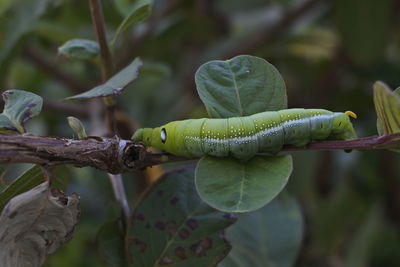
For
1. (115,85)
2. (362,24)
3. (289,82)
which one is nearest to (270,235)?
(115,85)

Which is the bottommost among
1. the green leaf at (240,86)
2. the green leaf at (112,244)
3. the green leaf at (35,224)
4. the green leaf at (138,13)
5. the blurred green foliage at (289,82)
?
the blurred green foliage at (289,82)

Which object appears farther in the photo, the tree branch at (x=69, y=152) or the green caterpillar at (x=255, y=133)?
the green caterpillar at (x=255, y=133)

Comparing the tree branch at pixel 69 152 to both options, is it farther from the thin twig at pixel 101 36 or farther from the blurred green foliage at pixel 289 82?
the blurred green foliage at pixel 289 82

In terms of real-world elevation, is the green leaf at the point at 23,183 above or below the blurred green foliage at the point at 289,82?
above

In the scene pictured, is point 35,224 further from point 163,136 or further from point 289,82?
point 289,82

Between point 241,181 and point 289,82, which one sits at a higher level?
point 241,181

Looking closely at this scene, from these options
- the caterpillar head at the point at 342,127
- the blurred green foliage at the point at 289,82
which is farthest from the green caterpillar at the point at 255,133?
the blurred green foliage at the point at 289,82

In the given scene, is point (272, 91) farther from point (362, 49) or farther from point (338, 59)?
point (338, 59)
